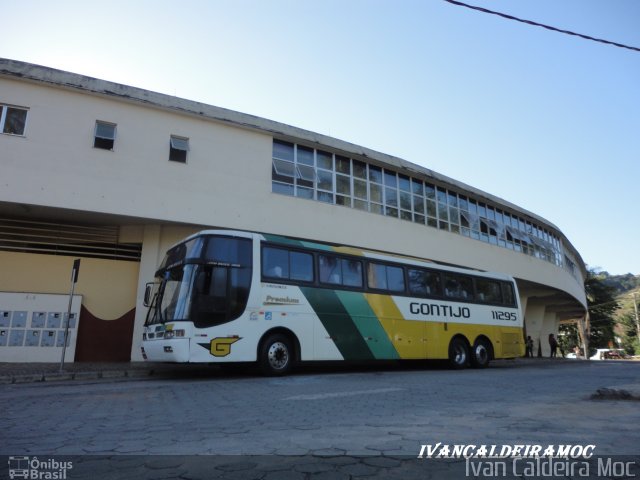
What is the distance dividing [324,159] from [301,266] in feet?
26.8

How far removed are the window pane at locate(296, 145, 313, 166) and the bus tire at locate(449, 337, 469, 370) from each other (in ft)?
28.4

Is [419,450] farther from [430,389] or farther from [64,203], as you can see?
[64,203]

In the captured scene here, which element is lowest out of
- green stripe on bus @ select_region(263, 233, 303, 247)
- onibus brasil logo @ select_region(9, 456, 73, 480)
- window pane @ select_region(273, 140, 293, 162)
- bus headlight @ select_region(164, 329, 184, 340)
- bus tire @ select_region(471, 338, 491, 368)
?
onibus brasil logo @ select_region(9, 456, 73, 480)

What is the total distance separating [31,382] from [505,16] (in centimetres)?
1141

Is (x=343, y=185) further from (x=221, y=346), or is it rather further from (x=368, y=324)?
(x=221, y=346)

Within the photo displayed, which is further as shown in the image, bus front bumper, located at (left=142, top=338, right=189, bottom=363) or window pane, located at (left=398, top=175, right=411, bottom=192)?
window pane, located at (left=398, top=175, right=411, bottom=192)

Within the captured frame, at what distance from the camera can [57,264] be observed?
50.2 feet

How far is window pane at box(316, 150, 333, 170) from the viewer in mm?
18844

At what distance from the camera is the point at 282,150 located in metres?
17.9

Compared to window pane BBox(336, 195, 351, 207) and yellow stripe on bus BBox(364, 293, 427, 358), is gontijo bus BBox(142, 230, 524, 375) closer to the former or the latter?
yellow stripe on bus BBox(364, 293, 427, 358)

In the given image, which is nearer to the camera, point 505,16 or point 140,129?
point 505,16

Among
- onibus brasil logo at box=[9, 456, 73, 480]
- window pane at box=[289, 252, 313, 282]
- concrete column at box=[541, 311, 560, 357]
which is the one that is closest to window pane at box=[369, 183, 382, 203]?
window pane at box=[289, 252, 313, 282]

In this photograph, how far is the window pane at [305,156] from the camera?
60.2ft

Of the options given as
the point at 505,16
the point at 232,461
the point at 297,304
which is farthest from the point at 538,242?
the point at 232,461
